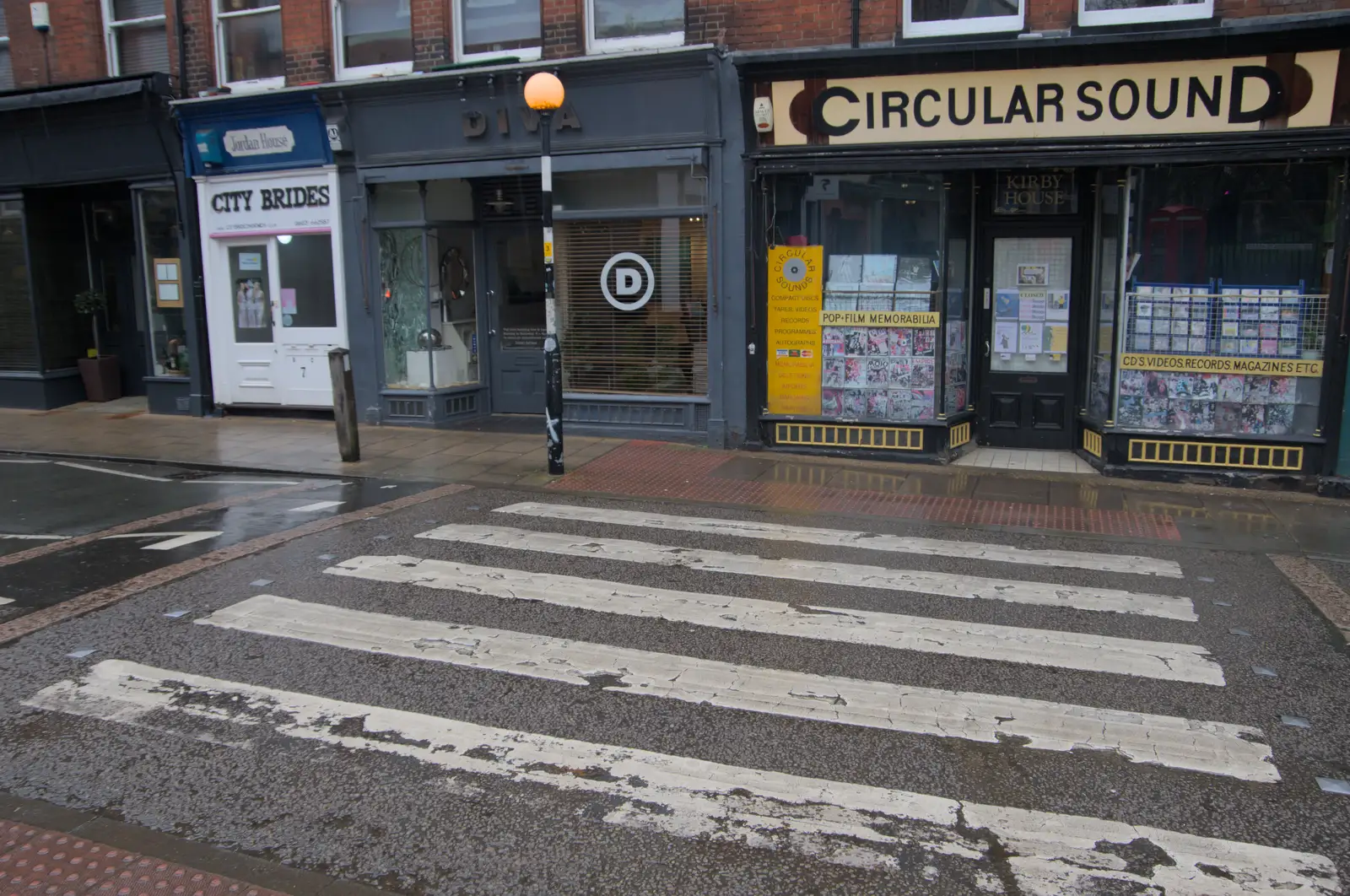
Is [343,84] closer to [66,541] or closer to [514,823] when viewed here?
[66,541]

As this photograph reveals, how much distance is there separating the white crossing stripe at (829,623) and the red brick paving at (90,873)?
3110mm

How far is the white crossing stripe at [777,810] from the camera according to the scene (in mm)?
3717

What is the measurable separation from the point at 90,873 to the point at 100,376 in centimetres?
1482

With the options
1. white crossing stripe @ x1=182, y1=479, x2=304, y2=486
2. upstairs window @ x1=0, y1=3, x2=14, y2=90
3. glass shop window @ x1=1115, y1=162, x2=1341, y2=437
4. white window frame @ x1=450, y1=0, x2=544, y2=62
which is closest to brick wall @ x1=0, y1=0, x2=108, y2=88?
upstairs window @ x1=0, y1=3, x2=14, y2=90

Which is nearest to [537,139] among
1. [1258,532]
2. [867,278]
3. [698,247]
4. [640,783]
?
[698,247]

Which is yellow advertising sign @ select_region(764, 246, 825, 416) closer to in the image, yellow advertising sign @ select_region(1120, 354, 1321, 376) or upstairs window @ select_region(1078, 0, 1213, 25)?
yellow advertising sign @ select_region(1120, 354, 1321, 376)

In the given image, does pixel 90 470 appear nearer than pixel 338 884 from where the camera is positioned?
No

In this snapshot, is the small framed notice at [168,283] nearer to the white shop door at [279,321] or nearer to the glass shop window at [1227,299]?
the white shop door at [279,321]

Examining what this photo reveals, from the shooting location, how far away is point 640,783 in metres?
4.33

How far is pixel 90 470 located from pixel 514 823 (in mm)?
9752

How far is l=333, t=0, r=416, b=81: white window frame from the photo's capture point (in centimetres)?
1345

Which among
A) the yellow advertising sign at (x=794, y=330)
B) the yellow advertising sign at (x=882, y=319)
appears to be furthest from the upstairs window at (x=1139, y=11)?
the yellow advertising sign at (x=794, y=330)

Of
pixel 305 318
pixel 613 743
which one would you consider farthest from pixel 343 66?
pixel 613 743

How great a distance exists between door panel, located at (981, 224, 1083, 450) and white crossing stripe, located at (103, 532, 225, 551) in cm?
855
